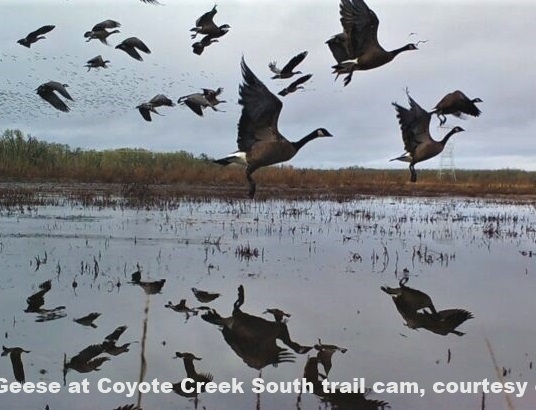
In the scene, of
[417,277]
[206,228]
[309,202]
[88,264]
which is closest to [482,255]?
[417,277]

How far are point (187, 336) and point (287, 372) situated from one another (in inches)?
54.9

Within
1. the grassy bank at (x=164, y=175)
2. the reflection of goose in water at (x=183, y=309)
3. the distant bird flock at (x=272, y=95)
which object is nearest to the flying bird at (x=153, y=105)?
the distant bird flock at (x=272, y=95)

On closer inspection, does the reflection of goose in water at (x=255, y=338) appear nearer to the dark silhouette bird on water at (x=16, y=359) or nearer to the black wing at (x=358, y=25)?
the dark silhouette bird on water at (x=16, y=359)

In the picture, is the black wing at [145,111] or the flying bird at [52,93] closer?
the flying bird at [52,93]

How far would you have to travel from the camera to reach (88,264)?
10922mm

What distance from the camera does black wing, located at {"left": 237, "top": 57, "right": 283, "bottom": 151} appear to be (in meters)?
8.12

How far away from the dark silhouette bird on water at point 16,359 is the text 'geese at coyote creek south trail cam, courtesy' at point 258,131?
3188 millimetres

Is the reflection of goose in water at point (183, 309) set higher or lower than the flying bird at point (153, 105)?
lower

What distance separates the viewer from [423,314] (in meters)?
8.64

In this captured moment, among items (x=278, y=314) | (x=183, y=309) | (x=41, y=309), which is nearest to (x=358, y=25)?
(x=278, y=314)

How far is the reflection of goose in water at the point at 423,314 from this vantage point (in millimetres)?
8012

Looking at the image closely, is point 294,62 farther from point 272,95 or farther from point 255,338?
point 255,338

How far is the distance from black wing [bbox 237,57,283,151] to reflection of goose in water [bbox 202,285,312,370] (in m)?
2.25

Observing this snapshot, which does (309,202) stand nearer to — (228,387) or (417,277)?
(417,277)
